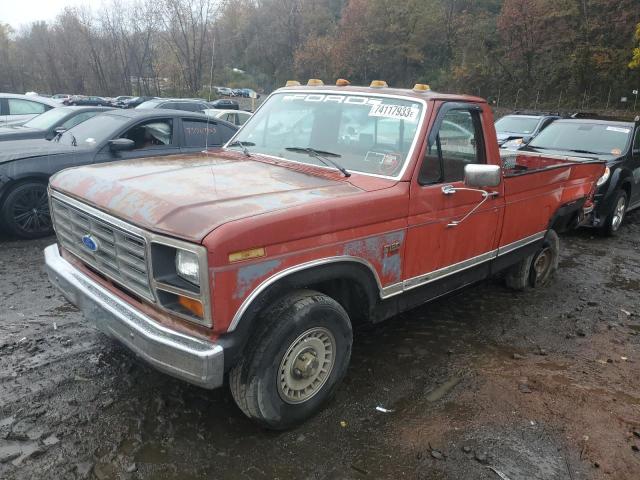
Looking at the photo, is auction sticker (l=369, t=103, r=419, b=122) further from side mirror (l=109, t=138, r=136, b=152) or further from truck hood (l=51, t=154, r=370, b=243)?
side mirror (l=109, t=138, r=136, b=152)

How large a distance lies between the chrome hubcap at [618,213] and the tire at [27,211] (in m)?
8.41

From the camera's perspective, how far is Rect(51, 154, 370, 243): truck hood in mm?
2572

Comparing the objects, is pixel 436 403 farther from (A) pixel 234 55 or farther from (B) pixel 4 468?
(A) pixel 234 55

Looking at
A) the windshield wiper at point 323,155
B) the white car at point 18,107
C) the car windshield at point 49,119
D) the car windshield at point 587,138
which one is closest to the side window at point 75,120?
the car windshield at point 49,119

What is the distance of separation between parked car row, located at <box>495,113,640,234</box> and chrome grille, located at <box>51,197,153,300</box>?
7.22m

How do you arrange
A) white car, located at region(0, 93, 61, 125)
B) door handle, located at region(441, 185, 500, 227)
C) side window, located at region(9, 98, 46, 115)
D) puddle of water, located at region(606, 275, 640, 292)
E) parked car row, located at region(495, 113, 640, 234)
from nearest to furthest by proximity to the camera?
door handle, located at region(441, 185, 500, 227) < puddle of water, located at region(606, 275, 640, 292) < parked car row, located at region(495, 113, 640, 234) < white car, located at region(0, 93, 61, 125) < side window, located at region(9, 98, 46, 115)

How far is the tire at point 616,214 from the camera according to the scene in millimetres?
7801

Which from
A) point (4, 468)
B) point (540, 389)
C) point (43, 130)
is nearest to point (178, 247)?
point (4, 468)

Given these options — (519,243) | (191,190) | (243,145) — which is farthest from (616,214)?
(191,190)

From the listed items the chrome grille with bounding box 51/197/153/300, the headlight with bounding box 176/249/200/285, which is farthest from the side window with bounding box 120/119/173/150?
the headlight with bounding box 176/249/200/285

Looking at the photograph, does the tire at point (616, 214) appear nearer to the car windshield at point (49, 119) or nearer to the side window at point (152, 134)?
the side window at point (152, 134)

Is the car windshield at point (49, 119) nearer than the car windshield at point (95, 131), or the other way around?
the car windshield at point (95, 131)

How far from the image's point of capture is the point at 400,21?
49.3 m

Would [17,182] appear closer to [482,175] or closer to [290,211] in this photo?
[290,211]
